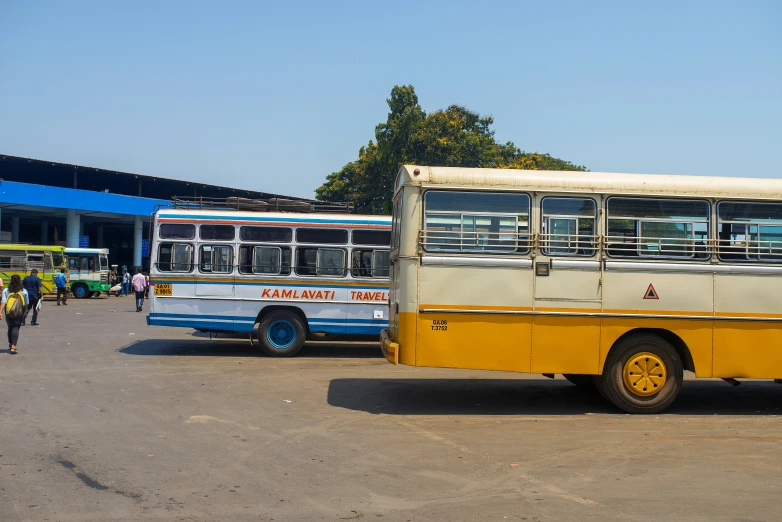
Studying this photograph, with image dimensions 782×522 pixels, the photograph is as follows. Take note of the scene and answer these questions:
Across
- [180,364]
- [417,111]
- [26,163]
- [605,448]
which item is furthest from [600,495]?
[26,163]

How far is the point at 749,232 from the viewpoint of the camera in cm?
959

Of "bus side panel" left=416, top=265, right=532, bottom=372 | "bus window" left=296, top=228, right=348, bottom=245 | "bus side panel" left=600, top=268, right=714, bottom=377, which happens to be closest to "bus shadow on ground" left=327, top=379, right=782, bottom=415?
"bus side panel" left=416, top=265, right=532, bottom=372

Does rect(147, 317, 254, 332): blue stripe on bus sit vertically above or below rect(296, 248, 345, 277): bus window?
below

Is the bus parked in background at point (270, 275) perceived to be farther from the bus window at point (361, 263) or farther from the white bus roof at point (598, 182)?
the white bus roof at point (598, 182)

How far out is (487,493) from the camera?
6008 mm

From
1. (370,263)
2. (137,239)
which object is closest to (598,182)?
(370,263)

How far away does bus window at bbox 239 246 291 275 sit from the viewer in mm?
15141

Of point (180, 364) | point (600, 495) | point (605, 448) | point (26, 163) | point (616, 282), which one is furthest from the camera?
point (26, 163)

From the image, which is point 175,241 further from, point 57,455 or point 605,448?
point 605,448

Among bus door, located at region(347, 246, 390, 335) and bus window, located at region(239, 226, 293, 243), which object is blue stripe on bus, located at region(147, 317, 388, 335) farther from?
bus window, located at region(239, 226, 293, 243)

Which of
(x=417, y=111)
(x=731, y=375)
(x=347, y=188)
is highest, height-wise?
(x=417, y=111)

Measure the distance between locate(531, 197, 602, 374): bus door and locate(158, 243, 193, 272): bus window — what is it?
850 centimetres

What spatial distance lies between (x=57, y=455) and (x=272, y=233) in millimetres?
8712

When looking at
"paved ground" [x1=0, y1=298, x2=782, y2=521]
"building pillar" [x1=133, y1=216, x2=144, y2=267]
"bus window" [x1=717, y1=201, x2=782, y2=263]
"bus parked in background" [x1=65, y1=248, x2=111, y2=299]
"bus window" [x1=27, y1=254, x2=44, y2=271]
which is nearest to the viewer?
"paved ground" [x1=0, y1=298, x2=782, y2=521]
